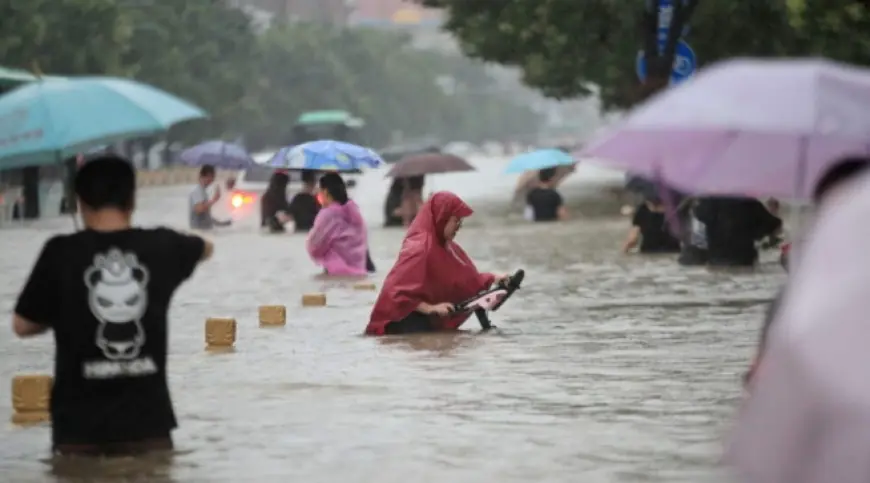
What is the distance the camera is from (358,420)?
10.3 m

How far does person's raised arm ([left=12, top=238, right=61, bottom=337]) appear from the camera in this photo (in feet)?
25.5

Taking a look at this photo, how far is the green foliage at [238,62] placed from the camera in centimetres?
6550

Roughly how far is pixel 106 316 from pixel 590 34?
104ft

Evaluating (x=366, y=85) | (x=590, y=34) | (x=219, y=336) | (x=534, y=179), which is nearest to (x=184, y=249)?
(x=219, y=336)

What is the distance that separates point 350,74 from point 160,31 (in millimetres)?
55050

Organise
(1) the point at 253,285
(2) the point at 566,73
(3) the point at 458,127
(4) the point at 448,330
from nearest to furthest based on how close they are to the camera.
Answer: (4) the point at 448,330 → (1) the point at 253,285 → (2) the point at 566,73 → (3) the point at 458,127

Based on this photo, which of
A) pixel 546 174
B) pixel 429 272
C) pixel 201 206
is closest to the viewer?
pixel 429 272

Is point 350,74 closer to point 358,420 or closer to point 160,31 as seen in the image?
point 160,31

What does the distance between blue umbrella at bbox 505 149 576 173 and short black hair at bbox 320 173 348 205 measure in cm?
1279

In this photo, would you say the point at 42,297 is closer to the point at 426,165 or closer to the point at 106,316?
the point at 106,316

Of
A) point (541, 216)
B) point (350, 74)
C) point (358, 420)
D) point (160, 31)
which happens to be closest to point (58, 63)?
point (160, 31)

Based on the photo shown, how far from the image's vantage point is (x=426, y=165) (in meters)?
31.0

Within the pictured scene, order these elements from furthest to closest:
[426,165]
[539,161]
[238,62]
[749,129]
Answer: [238,62] → [539,161] → [426,165] → [749,129]

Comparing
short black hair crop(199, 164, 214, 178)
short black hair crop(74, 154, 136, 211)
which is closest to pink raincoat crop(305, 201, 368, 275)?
short black hair crop(199, 164, 214, 178)
